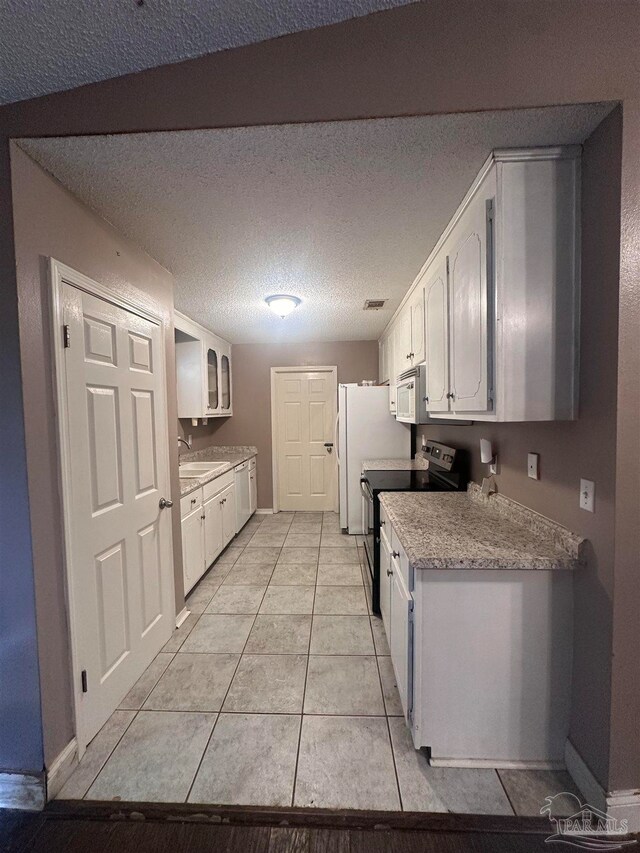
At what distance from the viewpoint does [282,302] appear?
8.87 ft

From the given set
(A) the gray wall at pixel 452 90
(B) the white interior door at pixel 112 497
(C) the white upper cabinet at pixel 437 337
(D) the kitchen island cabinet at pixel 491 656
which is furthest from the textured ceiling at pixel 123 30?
(D) the kitchen island cabinet at pixel 491 656

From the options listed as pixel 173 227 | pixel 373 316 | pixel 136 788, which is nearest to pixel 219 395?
pixel 373 316

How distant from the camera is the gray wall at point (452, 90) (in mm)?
1038

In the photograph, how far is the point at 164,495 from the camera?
2.02m

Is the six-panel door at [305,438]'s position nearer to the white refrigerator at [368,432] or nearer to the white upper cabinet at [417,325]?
the white refrigerator at [368,432]

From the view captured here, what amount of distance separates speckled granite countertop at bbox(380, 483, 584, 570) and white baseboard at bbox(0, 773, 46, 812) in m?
1.58

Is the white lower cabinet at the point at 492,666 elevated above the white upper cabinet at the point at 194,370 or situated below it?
below

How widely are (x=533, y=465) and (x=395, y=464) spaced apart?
1.78 metres

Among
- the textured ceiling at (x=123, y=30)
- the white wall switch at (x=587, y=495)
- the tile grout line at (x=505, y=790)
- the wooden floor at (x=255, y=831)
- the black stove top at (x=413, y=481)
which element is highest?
the textured ceiling at (x=123, y=30)

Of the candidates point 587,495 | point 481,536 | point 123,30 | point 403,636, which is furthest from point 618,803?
point 123,30

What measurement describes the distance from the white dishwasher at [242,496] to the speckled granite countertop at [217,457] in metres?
0.11

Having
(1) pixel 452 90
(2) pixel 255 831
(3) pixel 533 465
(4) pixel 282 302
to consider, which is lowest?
(2) pixel 255 831

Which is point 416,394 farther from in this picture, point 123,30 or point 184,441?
point 184,441

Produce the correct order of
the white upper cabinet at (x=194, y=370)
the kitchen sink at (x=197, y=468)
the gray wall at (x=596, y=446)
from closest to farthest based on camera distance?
1. the gray wall at (x=596, y=446)
2. the kitchen sink at (x=197, y=468)
3. the white upper cabinet at (x=194, y=370)
